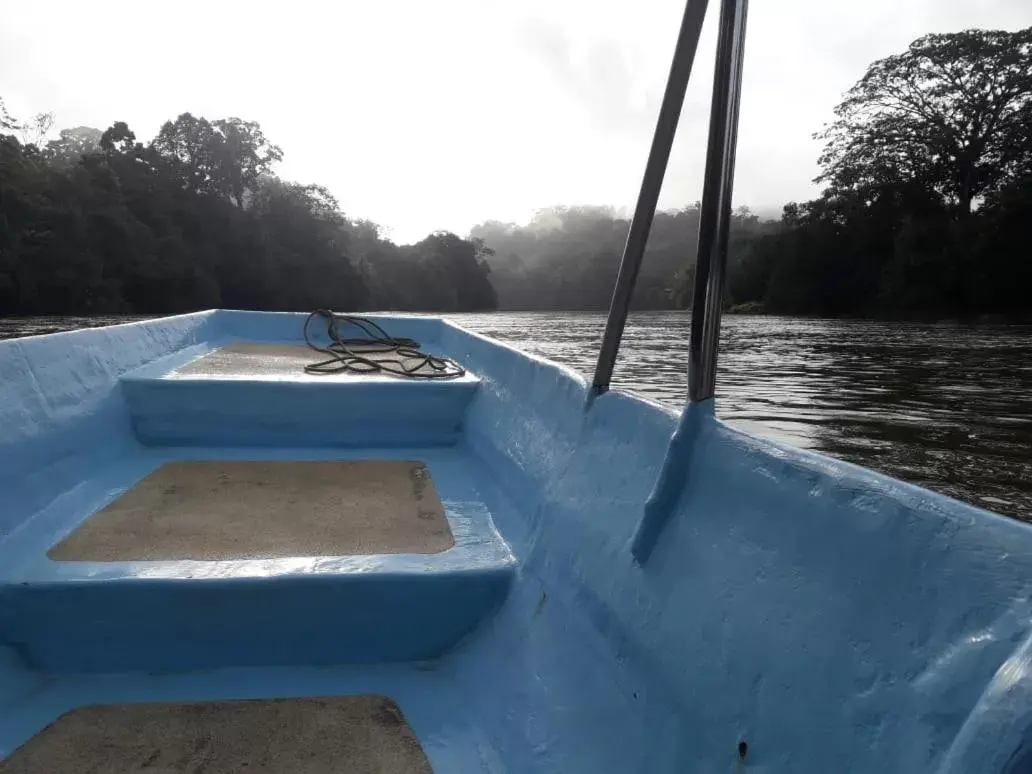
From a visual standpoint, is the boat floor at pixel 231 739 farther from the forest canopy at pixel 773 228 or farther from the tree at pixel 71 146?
the tree at pixel 71 146

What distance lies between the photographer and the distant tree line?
2392cm

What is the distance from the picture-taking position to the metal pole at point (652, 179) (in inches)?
43.1

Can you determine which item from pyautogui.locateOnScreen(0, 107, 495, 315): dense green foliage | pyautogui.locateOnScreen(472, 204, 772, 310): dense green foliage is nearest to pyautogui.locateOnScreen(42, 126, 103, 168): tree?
pyautogui.locateOnScreen(0, 107, 495, 315): dense green foliage

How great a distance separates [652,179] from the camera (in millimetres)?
1206

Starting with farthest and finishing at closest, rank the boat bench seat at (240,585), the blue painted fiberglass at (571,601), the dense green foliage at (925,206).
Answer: the dense green foliage at (925,206), the boat bench seat at (240,585), the blue painted fiberglass at (571,601)

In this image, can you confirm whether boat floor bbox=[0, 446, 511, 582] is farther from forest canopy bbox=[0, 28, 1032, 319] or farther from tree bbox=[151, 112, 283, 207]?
tree bbox=[151, 112, 283, 207]

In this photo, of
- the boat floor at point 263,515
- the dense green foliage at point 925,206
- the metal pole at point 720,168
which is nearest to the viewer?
the metal pole at point 720,168

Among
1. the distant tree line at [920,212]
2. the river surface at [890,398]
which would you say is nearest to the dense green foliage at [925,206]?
the distant tree line at [920,212]

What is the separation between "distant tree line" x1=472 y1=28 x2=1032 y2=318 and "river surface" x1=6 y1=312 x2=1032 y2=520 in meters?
12.3

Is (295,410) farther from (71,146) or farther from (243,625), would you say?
(71,146)

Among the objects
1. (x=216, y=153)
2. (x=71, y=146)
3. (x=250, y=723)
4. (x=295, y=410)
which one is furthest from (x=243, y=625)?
(x=71, y=146)

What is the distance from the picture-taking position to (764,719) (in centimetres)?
69

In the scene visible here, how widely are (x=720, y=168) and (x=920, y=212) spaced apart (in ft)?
104

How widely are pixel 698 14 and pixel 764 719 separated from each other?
0.94m
